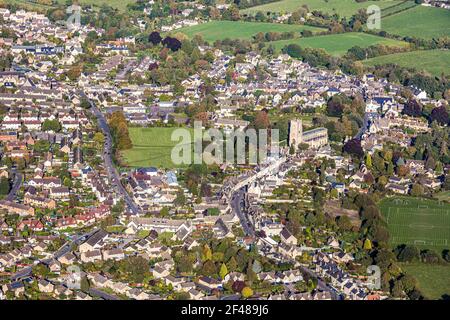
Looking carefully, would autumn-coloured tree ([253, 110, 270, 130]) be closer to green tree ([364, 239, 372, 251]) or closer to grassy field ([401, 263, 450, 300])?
green tree ([364, 239, 372, 251])

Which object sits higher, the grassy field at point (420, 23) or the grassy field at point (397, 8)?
the grassy field at point (397, 8)

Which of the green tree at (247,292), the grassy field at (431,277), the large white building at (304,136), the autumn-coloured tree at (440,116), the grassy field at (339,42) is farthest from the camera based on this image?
the grassy field at (339,42)

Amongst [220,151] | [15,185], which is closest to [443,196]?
[220,151]

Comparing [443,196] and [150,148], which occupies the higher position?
[150,148]

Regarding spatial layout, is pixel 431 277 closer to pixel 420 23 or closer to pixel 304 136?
pixel 304 136

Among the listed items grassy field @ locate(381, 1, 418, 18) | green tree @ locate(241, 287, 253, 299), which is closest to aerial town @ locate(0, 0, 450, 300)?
green tree @ locate(241, 287, 253, 299)

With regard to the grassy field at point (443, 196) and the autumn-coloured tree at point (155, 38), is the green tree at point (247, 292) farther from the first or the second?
the autumn-coloured tree at point (155, 38)

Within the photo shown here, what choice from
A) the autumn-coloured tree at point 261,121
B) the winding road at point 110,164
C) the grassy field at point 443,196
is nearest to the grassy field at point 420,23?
the autumn-coloured tree at point 261,121
